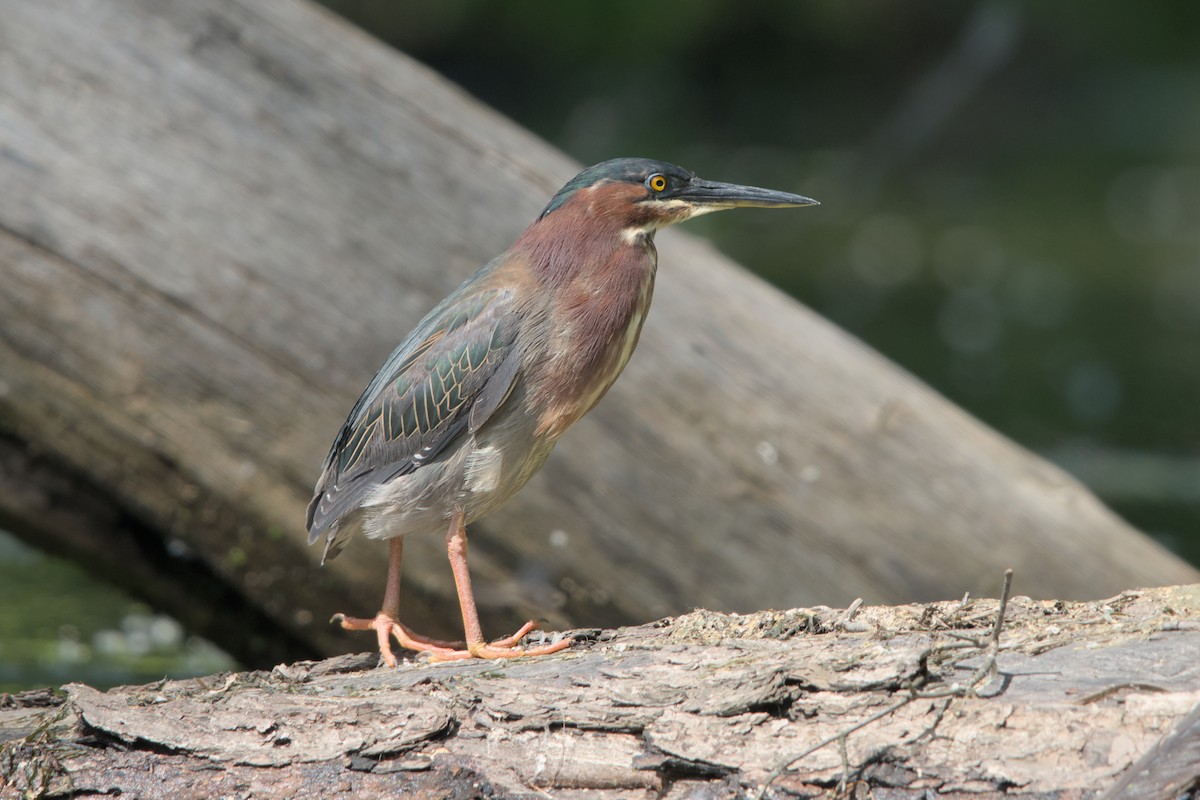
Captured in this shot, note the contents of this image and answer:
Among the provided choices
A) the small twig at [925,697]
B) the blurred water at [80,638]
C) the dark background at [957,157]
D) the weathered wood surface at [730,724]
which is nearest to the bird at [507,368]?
the weathered wood surface at [730,724]

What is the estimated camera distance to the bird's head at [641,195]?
3.31 meters

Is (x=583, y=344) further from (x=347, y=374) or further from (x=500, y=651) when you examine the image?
(x=347, y=374)

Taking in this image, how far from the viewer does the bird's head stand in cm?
331

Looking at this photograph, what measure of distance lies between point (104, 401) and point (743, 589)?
6.97ft

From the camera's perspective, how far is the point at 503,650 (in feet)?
9.98

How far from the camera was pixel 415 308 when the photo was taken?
13.3 feet

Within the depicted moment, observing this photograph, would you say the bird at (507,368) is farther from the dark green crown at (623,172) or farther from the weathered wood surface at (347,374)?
the weathered wood surface at (347,374)

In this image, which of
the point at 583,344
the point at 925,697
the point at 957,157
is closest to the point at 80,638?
the point at 583,344

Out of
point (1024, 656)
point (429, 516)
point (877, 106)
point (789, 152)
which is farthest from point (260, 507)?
point (877, 106)

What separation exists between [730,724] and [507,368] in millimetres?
1187

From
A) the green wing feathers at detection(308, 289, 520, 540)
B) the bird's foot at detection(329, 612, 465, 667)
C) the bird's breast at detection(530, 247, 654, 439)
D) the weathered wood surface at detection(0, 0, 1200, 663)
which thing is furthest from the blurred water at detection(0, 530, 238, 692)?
the bird's breast at detection(530, 247, 654, 439)

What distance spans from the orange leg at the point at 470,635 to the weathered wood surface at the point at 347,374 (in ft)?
2.61

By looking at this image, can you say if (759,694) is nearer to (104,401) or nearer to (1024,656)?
(1024,656)

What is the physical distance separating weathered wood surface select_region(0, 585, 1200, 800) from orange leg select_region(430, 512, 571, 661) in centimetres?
29
